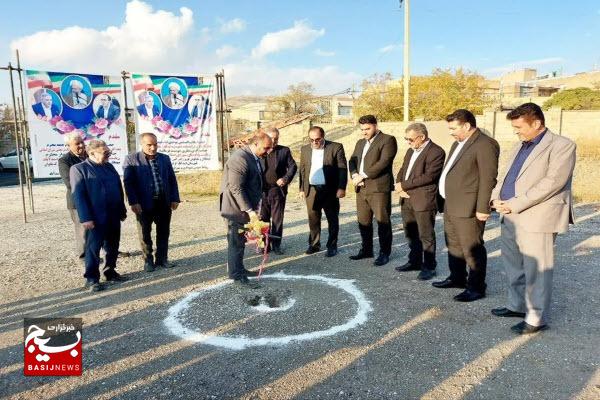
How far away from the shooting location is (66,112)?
8961 millimetres

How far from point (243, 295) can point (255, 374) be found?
1678 millimetres

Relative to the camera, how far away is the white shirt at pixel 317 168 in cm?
648

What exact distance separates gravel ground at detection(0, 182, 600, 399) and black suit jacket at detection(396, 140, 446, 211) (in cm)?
97

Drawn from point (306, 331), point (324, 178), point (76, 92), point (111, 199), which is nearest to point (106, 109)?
point (76, 92)

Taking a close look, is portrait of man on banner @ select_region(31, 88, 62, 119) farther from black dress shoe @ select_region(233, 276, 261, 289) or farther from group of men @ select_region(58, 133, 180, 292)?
black dress shoe @ select_region(233, 276, 261, 289)

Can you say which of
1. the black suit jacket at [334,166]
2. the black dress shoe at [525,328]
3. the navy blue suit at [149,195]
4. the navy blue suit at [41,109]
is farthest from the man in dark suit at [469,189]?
the navy blue suit at [41,109]

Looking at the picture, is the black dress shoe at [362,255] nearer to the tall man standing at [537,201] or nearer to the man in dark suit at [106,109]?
the tall man standing at [537,201]

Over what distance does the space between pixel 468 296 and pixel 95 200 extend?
4.33m

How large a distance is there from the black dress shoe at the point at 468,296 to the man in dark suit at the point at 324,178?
2233 millimetres

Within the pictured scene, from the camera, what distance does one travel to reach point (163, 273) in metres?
5.93

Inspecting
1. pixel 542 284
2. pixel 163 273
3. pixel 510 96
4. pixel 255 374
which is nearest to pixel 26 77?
pixel 163 273

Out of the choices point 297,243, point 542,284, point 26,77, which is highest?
point 26,77

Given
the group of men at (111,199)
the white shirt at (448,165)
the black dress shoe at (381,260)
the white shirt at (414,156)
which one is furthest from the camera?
the black dress shoe at (381,260)

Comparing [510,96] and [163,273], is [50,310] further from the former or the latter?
[510,96]
